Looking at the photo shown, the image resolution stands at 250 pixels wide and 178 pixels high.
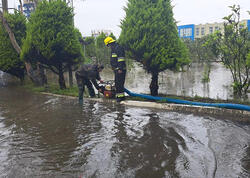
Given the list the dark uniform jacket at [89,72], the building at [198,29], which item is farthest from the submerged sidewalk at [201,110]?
the building at [198,29]

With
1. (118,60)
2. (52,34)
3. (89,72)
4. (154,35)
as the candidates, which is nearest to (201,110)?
(154,35)

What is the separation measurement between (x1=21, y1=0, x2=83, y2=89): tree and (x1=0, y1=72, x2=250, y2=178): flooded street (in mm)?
3433

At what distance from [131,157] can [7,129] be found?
3.07 metres

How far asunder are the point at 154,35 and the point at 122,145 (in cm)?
401

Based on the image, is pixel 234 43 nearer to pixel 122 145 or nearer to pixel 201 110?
pixel 201 110

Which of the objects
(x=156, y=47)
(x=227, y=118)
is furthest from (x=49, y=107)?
(x=227, y=118)

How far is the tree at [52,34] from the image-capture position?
8461 millimetres

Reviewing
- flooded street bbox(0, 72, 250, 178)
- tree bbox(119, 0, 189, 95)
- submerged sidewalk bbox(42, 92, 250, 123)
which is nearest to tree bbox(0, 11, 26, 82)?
flooded street bbox(0, 72, 250, 178)

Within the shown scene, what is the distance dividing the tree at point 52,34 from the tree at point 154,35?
2.86m

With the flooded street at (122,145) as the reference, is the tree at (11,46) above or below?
above

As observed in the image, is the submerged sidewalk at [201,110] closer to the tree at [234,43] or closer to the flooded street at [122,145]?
the flooded street at [122,145]

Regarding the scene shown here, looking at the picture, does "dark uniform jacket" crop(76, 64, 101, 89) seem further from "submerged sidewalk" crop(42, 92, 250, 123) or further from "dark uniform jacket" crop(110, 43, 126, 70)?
"submerged sidewalk" crop(42, 92, 250, 123)

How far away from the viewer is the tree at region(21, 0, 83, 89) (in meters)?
8.46

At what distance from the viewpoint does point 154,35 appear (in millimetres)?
6672
